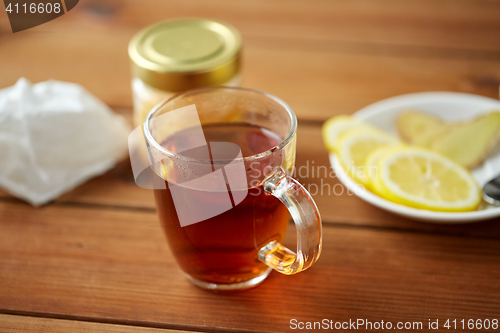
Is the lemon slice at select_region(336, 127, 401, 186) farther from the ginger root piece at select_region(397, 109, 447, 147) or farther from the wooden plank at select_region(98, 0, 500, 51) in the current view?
the wooden plank at select_region(98, 0, 500, 51)

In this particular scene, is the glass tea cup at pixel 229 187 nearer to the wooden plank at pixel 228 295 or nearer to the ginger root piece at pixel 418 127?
the wooden plank at pixel 228 295

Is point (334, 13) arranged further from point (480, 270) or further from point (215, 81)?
point (480, 270)

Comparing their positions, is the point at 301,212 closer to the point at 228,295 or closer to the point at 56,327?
the point at 228,295

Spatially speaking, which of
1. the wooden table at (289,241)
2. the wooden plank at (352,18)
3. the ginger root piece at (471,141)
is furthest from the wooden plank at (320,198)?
the wooden plank at (352,18)

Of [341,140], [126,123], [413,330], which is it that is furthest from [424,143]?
[126,123]

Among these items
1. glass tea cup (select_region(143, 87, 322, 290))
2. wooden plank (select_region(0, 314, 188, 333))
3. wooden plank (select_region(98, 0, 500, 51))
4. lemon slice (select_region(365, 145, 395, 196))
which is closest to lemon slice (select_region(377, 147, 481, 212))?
lemon slice (select_region(365, 145, 395, 196))
